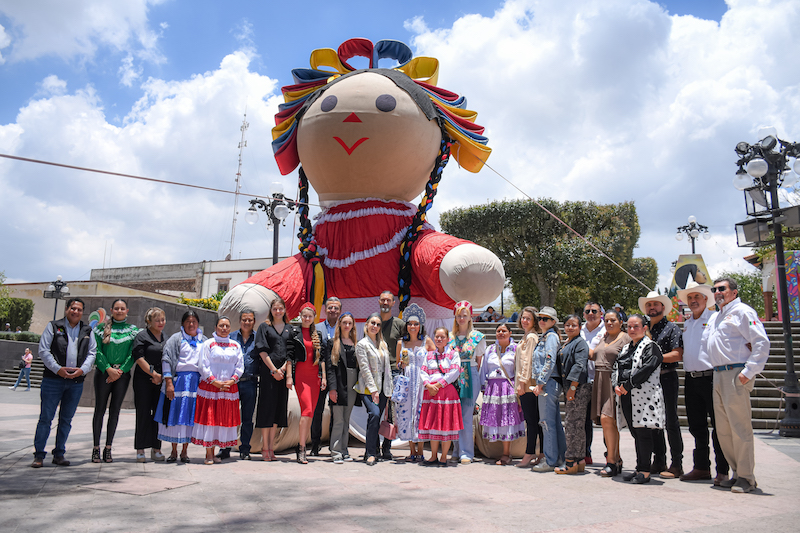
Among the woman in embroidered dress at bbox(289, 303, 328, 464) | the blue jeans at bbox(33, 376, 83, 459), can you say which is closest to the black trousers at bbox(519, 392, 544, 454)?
the woman in embroidered dress at bbox(289, 303, 328, 464)

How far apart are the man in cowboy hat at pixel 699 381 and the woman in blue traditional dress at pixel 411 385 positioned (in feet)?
7.51

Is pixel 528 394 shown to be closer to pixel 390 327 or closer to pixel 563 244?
pixel 390 327

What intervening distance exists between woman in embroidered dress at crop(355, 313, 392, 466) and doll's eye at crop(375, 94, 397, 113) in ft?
7.49

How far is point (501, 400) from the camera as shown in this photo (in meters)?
5.58

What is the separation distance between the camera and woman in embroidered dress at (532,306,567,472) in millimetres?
5113

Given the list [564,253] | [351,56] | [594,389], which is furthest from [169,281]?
[594,389]

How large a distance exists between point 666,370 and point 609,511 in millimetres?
1697

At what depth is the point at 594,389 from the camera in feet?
16.4

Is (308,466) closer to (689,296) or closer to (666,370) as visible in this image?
(666,370)

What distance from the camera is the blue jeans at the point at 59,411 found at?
469cm

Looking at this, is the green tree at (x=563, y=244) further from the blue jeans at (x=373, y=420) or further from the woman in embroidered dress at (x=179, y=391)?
the woman in embroidered dress at (x=179, y=391)

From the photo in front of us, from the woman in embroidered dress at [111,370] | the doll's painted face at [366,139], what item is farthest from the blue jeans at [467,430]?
the woman in embroidered dress at [111,370]

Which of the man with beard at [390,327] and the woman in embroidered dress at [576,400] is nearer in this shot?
the woman in embroidered dress at [576,400]

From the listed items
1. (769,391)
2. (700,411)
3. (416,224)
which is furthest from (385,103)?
(769,391)
